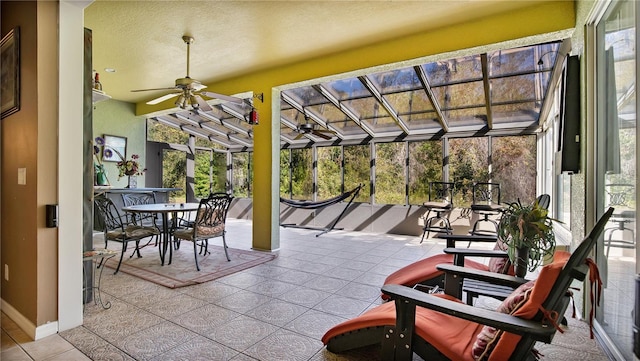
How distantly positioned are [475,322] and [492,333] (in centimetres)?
22

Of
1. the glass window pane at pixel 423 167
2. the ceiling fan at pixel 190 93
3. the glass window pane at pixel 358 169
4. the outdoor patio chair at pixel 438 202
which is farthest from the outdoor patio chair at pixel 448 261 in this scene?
the glass window pane at pixel 358 169

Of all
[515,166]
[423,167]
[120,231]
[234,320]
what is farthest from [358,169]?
[234,320]

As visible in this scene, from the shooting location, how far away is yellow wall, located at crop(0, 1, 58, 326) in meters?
2.22

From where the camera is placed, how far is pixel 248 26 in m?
3.53

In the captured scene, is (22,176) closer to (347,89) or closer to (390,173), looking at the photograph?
(347,89)

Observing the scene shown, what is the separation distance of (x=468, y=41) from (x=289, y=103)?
3.42 m

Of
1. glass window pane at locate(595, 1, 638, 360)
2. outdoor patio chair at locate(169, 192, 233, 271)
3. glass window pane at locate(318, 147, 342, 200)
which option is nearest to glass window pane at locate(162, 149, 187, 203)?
glass window pane at locate(318, 147, 342, 200)

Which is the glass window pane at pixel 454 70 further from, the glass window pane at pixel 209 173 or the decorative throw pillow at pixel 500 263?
the glass window pane at pixel 209 173

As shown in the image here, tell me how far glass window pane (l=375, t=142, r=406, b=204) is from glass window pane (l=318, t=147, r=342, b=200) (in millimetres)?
1002

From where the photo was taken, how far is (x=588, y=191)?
7.84 feet

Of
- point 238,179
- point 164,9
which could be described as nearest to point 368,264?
point 164,9

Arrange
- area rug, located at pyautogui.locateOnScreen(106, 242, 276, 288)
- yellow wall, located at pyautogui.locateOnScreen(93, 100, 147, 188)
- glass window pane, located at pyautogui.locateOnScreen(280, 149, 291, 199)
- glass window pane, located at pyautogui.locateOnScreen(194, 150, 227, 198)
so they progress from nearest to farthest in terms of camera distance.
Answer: area rug, located at pyautogui.locateOnScreen(106, 242, 276, 288) → yellow wall, located at pyautogui.locateOnScreen(93, 100, 147, 188) → glass window pane, located at pyautogui.locateOnScreen(280, 149, 291, 199) → glass window pane, located at pyautogui.locateOnScreen(194, 150, 227, 198)

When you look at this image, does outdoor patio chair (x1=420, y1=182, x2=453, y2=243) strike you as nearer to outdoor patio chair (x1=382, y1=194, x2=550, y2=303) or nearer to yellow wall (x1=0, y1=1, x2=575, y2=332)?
outdoor patio chair (x1=382, y1=194, x2=550, y2=303)

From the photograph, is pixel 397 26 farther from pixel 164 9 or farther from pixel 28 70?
pixel 28 70
